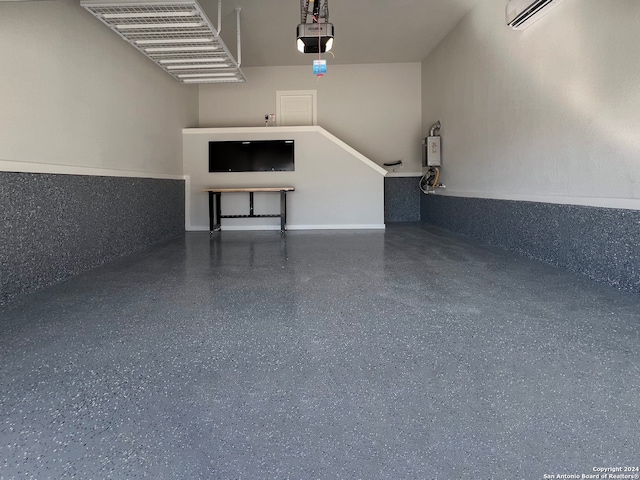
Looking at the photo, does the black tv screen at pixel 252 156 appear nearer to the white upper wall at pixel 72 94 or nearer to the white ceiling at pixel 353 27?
the white upper wall at pixel 72 94

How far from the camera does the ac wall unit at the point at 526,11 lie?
3.28 meters

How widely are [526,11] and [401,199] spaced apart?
15.3 feet

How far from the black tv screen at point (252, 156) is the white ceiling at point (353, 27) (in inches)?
60.5

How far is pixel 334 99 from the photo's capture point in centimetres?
792

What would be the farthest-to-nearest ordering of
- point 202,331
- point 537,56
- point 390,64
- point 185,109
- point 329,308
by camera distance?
point 390,64, point 185,109, point 537,56, point 329,308, point 202,331

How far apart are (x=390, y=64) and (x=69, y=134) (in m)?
6.09

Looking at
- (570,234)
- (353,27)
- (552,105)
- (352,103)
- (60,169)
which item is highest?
(353,27)

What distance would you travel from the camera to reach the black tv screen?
6.77 metres

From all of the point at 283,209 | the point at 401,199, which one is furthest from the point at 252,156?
the point at 401,199

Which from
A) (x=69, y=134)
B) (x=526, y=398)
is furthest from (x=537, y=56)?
(x=69, y=134)

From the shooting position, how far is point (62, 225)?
318cm

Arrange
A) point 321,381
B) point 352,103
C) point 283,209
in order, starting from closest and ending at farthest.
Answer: point 321,381, point 283,209, point 352,103

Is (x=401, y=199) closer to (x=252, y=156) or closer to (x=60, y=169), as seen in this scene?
(x=252, y=156)

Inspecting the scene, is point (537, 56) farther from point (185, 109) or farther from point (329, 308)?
point (185, 109)
